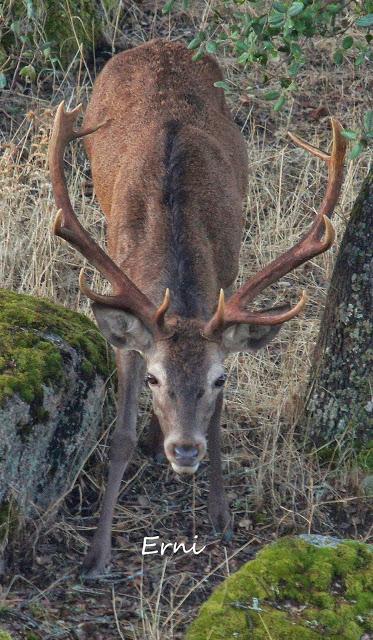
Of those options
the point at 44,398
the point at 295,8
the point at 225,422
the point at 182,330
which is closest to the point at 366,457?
the point at 225,422

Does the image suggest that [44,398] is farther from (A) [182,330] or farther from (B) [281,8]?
(B) [281,8]

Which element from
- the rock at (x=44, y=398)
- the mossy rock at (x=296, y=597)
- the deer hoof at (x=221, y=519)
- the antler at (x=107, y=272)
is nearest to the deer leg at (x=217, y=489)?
the deer hoof at (x=221, y=519)

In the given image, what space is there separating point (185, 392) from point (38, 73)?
16.6 feet

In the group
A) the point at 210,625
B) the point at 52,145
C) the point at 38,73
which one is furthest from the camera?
the point at 38,73

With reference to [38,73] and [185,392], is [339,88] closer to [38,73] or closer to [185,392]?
[38,73]

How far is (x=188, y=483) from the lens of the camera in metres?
6.38

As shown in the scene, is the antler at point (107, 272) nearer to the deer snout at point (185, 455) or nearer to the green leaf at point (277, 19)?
the deer snout at point (185, 455)

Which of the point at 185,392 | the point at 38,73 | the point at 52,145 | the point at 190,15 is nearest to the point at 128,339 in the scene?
the point at 185,392

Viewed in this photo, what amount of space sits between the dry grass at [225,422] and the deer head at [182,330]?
0.66 meters

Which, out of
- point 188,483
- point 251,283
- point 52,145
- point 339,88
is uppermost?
point 52,145

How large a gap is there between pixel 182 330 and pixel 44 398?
0.74 meters

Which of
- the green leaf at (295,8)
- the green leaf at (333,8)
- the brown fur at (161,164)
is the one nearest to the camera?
the green leaf at (295,8)

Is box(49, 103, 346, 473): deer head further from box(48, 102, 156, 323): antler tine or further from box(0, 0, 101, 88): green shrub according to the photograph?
box(0, 0, 101, 88): green shrub

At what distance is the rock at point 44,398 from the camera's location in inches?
211
